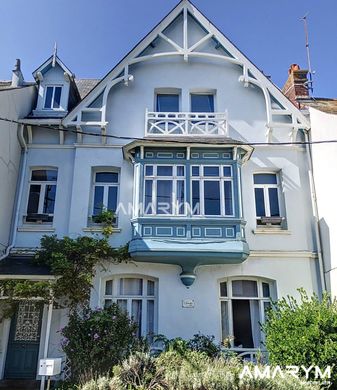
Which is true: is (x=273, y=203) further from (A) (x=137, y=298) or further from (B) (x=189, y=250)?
(A) (x=137, y=298)

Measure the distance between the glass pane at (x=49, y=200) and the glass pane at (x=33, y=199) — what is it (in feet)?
0.85

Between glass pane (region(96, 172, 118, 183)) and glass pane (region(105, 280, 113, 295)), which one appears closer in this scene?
glass pane (region(105, 280, 113, 295))

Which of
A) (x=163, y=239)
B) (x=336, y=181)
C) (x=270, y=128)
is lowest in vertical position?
(x=163, y=239)

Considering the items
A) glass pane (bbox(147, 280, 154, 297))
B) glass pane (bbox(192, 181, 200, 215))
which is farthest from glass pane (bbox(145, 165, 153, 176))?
glass pane (bbox(147, 280, 154, 297))

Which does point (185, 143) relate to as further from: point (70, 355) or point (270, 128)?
point (70, 355)

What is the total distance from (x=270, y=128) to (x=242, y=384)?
844 centimetres

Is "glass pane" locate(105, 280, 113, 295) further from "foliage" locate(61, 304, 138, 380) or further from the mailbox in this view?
the mailbox

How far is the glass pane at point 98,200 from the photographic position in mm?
12227

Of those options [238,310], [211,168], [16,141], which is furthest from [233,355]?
[16,141]

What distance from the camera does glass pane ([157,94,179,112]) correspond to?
13539 mm

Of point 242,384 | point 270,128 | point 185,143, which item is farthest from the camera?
point 270,128

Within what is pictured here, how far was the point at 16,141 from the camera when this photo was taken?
12.3 m

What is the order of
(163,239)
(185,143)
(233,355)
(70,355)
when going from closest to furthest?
(70,355) < (233,355) < (163,239) < (185,143)

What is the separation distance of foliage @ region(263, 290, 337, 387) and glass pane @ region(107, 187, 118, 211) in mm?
5983
